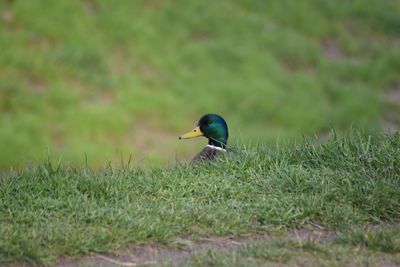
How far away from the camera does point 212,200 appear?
13.4ft

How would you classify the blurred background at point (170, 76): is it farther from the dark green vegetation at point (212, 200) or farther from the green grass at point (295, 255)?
the green grass at point (295, 255)

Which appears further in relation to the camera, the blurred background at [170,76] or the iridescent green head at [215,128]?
the blurred background at [170,76]

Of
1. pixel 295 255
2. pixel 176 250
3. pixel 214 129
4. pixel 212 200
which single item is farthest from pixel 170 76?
pixel 295 255

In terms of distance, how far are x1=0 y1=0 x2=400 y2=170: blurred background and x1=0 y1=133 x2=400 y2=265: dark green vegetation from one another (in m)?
4.20

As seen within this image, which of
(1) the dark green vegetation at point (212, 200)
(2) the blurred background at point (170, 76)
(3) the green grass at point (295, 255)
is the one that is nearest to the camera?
(3) the green grass at point (295, 255)

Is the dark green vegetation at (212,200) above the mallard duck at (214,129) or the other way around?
the other way around

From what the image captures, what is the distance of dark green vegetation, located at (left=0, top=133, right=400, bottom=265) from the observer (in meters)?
3.50

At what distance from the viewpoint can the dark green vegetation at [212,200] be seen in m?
3.50

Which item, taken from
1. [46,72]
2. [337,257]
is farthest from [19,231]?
→ [46,72]

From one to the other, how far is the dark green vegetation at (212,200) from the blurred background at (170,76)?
4201 millimetres

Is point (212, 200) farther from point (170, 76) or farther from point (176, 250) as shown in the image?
point (170, 76)

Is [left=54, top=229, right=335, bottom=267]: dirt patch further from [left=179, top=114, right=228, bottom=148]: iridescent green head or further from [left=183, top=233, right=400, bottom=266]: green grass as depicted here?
[left=179, top=114, right=228, bottom=148]: iridescent green head

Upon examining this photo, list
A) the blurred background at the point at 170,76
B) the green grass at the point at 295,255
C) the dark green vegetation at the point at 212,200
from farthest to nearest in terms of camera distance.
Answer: the blurred background at the point at 170,76, the dark green vegetation at the point at 212,200, the green grass at the point at 295,255

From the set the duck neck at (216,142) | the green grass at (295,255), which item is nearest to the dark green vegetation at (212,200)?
the green grass at (295,255)
